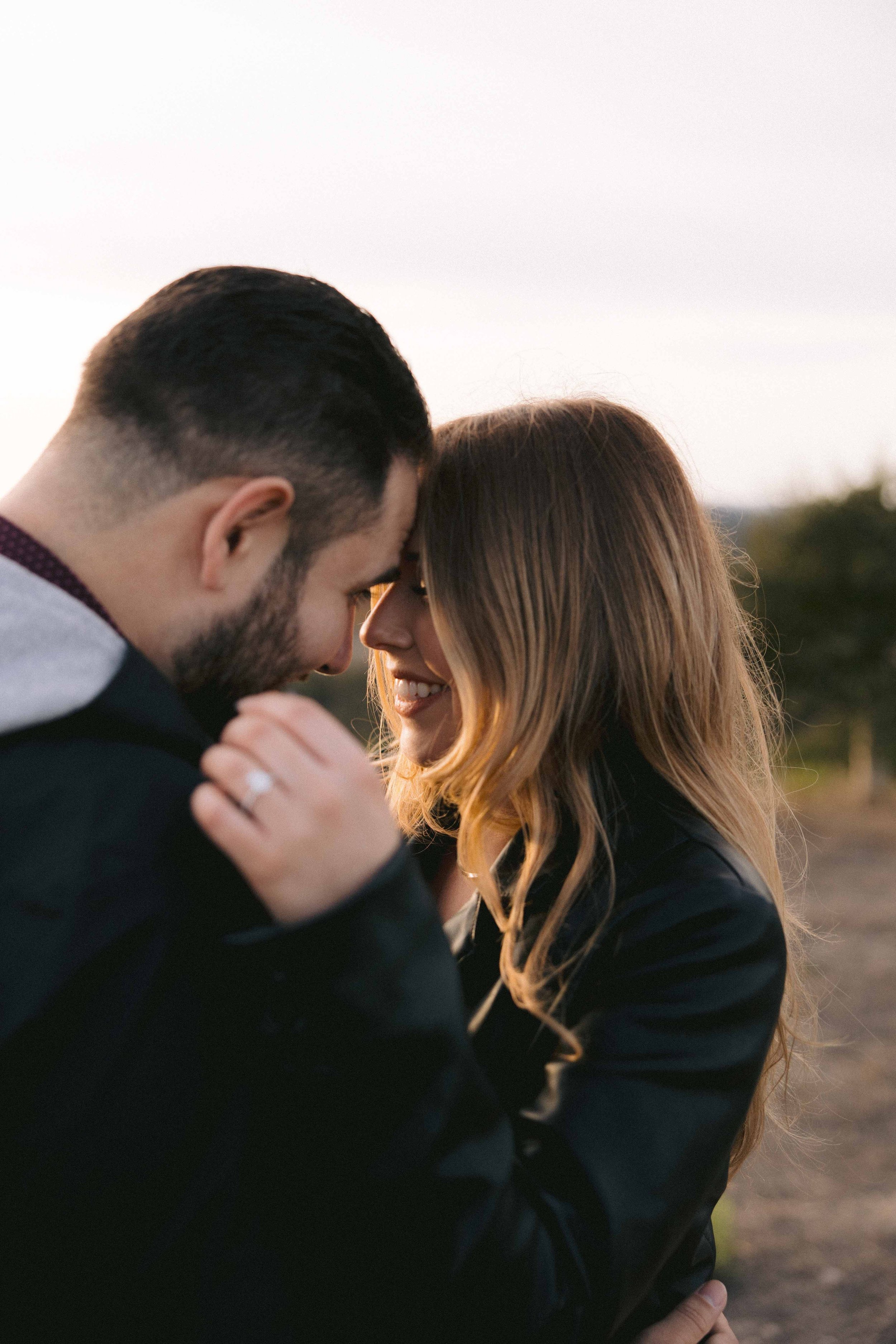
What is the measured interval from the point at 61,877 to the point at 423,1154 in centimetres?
57

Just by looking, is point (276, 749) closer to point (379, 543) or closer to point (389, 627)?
point (379, 543)

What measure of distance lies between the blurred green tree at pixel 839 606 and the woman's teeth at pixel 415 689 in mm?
14201

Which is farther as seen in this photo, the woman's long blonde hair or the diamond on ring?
the woman's long blonde hair

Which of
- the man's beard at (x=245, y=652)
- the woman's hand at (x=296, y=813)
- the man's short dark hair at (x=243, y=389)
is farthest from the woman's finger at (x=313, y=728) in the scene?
the man's short dark hair at (x=243, y=389)

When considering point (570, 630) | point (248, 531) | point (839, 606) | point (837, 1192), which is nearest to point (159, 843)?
point (248, 531)

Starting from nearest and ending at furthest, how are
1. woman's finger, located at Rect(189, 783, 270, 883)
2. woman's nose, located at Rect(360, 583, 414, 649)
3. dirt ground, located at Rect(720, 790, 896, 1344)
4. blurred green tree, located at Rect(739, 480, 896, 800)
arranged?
1. woman's finger, located at Rect(189, 783, 270, 883)
2. woman's nose, located at Rect(360, 583, 414, 649)
3. dirt ground, located at Rect(720, 790, 896, 1344)
4. blurred green tree, located at Rect(739, 480, 896, 800)

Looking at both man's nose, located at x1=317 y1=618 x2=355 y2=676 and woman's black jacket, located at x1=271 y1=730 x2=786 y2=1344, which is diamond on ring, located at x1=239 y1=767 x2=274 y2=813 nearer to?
woman's black jacket, located at x1=271 y1=730 x2=786 y2=1344

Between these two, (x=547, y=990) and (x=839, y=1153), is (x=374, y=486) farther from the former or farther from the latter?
(x=839, y=1153)

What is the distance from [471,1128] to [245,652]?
0.85 meters

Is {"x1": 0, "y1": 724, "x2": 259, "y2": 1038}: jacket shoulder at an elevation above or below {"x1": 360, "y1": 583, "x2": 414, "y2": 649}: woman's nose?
above

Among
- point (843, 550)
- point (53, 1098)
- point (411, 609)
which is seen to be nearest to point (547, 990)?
point (53, 1098)

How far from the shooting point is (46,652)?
1499mm

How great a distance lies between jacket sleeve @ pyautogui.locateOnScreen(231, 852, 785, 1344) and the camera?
4.52ft

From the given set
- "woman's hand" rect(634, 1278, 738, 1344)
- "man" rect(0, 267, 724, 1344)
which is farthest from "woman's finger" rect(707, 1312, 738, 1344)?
"man" rect(0, 267, 724, 1344)
